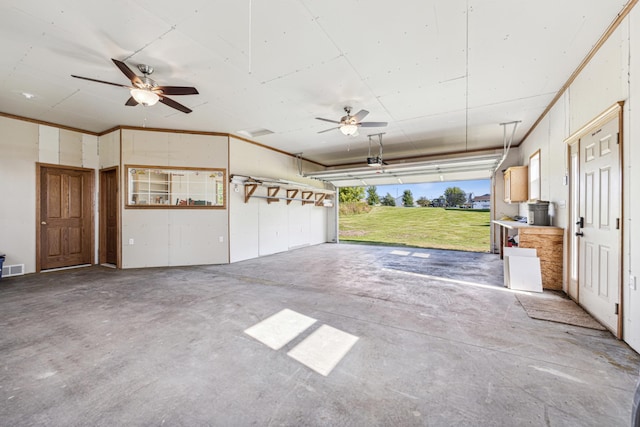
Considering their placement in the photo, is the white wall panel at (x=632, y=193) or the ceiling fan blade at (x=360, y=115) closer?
the white wall panel at (x=632, y=193)

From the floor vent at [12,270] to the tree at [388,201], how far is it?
14188 mm

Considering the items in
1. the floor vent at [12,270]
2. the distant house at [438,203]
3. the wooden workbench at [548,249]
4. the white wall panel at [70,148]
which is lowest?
the floor vent at [12,270]

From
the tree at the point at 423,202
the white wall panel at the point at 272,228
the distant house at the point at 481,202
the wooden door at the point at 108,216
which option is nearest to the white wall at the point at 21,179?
the wooden door at the point at 108,216

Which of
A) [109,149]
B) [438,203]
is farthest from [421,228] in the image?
[109,149]

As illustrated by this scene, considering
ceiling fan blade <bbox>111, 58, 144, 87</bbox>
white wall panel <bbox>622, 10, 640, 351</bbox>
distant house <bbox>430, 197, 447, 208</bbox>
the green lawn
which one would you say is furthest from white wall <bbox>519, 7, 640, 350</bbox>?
distant house <bbox>430, 197, 447, 208</bbox>

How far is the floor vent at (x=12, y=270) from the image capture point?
5.01 m

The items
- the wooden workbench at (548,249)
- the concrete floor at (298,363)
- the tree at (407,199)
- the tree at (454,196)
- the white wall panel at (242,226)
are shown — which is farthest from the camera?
the tree at (407,199)

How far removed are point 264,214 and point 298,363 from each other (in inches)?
224

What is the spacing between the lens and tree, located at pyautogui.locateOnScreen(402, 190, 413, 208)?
15.1 m

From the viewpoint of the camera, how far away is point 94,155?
6.25m

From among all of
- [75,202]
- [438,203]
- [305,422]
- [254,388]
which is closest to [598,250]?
[305,422]

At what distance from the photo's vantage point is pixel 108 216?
20.3 ft

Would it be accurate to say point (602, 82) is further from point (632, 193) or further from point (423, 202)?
point (423, 202)

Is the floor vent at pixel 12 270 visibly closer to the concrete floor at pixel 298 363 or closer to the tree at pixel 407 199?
the concrete floor at pixel 298 363
